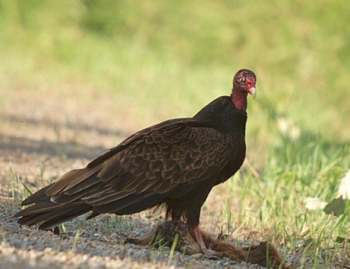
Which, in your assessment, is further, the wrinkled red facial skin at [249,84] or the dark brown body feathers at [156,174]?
the wrinkled red facial skin at [249,84]

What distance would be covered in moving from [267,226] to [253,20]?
1278 cm

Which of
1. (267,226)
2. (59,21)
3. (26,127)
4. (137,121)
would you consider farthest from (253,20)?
(267,226)

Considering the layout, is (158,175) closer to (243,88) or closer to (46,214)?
(46,214)

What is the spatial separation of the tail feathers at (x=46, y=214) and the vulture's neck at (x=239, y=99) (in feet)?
3.66

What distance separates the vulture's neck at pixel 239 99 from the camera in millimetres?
6188

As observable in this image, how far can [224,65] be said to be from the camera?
19.8m

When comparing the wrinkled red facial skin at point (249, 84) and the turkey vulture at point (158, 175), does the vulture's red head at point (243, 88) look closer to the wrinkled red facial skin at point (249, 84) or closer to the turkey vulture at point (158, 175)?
the wrinkled red facial skin at point (249, 84)

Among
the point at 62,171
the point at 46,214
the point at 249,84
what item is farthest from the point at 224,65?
the point at 46,214

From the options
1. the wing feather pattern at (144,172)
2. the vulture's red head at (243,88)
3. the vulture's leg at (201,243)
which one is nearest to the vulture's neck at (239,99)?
the vulture's red head at (243,88)

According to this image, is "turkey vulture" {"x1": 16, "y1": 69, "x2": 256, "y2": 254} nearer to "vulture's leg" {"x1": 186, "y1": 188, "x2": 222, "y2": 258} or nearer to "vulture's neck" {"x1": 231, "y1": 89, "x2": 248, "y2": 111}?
"vulture's leg" {"x1": 186, "y1": 188, "x2": 222, "y2": 258}

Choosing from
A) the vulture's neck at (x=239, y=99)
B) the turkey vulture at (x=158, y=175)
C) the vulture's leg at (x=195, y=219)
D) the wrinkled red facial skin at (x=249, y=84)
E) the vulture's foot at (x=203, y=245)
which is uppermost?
the wrinkled red facial skin at (x=249, y=84)

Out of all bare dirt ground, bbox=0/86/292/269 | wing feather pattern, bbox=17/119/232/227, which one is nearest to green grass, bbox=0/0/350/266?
bare dirt ground, bbox=0/86/292/269

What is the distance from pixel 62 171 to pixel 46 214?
8.77 feet

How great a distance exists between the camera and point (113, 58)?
17.9 metres
